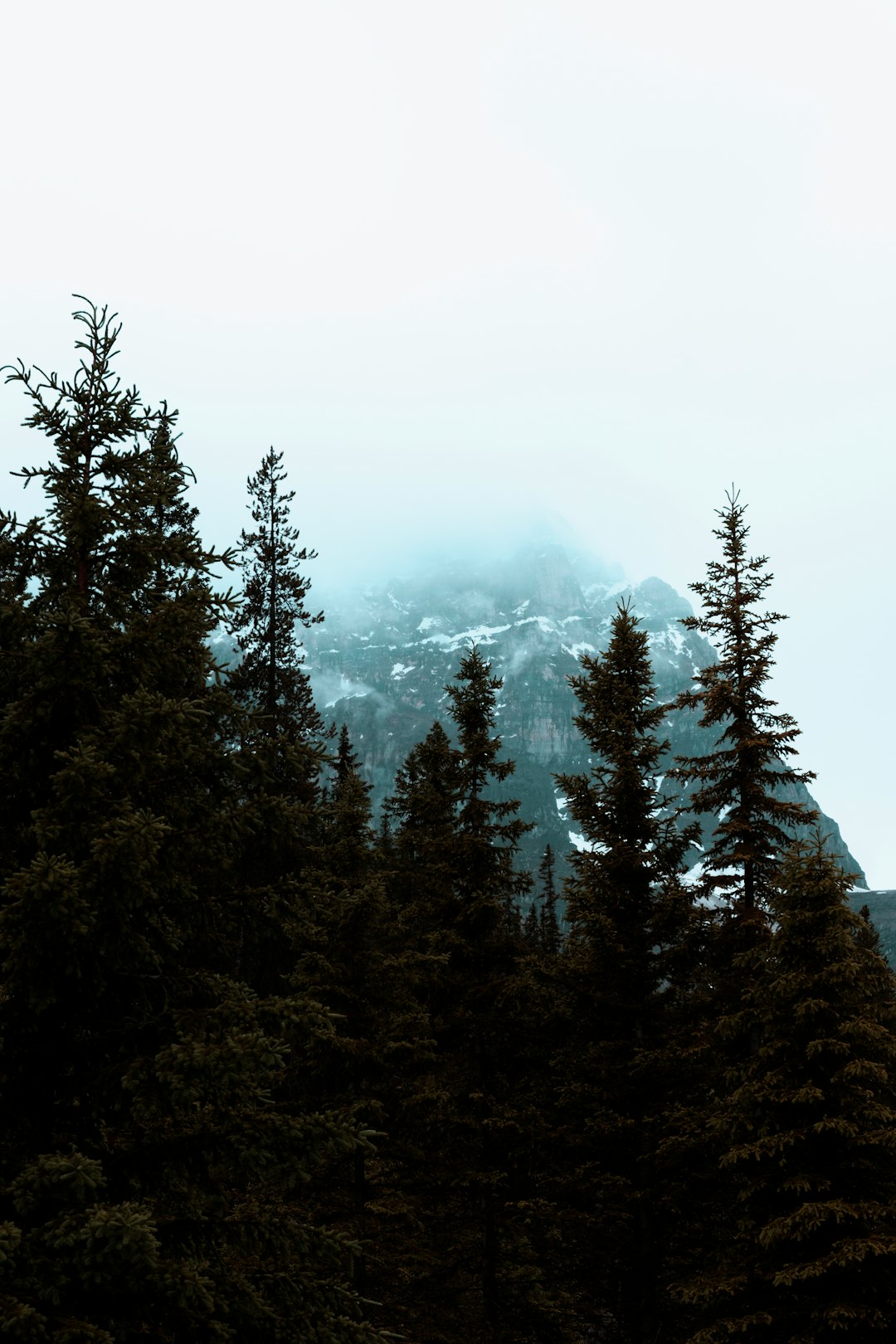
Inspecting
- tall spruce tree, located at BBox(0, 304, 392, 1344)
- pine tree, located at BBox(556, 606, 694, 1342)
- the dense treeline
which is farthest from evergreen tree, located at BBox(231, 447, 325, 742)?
tall spruce tree, located at BBox(0, 304, 392, 1344)

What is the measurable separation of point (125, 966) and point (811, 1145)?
10497 mm

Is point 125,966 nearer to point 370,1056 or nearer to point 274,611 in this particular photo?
point 370,1056

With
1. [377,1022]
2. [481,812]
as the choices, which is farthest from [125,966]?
[481,812]

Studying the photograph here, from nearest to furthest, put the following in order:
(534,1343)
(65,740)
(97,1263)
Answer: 1. (97,1263)
2. (65,740)
3. (534,1343)

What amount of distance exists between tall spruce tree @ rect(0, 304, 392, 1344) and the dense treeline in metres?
0.03

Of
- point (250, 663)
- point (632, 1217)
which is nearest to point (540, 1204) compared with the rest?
point (632, 1217)

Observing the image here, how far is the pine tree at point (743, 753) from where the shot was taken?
16.2 meters

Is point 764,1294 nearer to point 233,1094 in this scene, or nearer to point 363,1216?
point 363,1216

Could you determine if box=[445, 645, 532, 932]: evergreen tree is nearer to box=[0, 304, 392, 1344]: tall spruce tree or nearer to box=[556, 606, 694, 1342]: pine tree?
box=[556, 606, 694, 1342]: pine tree

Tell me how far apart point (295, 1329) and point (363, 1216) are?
10159mm

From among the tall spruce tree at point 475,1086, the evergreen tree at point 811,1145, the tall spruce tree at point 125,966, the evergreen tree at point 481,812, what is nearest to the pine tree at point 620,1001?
the tall spruce tree at point 475,1086

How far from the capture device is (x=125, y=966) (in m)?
7.11

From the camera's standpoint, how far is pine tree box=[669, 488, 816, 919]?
16234mm

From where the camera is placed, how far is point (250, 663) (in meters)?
29.7
